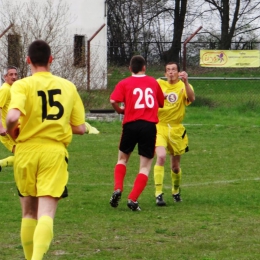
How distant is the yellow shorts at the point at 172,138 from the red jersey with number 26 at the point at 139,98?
0.75 m

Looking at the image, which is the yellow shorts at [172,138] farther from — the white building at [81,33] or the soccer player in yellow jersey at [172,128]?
the white building at [81,33]

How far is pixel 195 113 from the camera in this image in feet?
74.4

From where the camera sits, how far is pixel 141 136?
8961mm

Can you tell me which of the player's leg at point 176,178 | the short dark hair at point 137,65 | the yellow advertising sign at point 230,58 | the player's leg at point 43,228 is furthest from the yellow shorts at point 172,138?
the yellow advertising sign at point 230,58

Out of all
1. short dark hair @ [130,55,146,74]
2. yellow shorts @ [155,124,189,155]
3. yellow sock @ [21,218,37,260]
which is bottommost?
yellow sock @ [21,218,37,260]

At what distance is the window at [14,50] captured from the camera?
22.5 metres

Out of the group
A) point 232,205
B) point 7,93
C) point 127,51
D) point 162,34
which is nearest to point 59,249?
point 232,205

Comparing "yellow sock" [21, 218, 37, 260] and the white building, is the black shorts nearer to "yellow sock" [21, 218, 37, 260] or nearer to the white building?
"yellow sock" [21, 218, 37, 260]

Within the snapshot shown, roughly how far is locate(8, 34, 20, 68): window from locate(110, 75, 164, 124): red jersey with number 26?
13936mm

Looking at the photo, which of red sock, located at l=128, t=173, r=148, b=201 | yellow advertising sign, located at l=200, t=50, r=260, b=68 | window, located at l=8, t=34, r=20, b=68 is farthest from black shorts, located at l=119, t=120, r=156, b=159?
yellow advertising sign, located at l=200, t=50, r=260, b=68

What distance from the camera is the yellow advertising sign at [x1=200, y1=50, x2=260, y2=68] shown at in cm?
2658

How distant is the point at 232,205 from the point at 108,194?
5.96 ft

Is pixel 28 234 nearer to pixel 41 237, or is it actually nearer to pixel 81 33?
pixel 41 237

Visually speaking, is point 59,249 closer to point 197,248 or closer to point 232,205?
point 197,248
